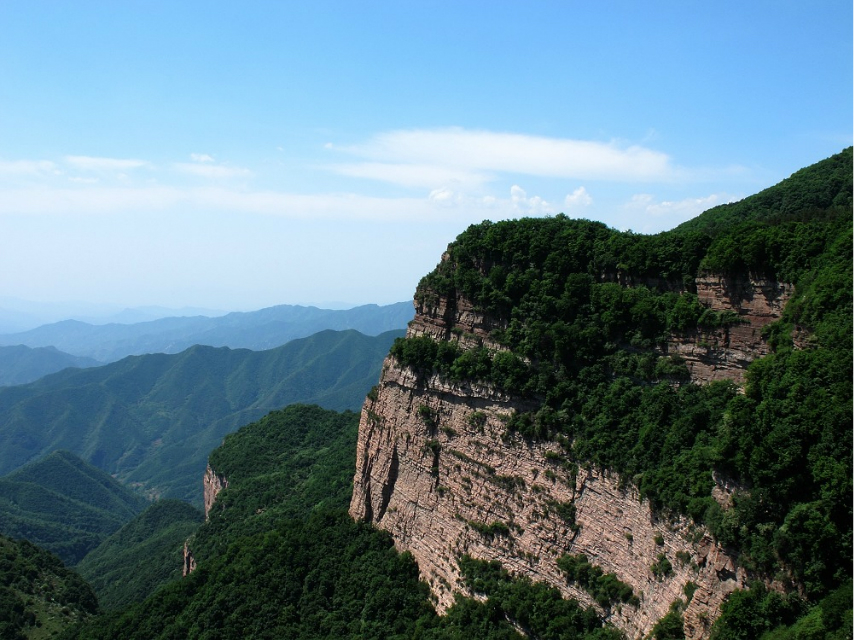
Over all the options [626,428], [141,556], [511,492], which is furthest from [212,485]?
[626,428]

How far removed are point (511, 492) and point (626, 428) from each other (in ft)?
24.2

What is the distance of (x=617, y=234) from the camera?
35750 millimetres

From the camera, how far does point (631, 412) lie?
31.3 metres

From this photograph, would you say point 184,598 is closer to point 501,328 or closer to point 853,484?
point 501,328

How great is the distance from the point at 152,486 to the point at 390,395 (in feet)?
545

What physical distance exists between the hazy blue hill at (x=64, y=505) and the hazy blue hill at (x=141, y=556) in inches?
443

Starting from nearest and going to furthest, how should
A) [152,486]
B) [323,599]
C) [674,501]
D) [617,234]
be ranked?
[674,501], [617,234], [323,599], [152,486]

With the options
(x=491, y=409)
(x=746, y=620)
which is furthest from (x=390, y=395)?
(x=746, y=620)

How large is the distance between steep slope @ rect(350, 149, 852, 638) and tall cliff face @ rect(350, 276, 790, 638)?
98 millimetres

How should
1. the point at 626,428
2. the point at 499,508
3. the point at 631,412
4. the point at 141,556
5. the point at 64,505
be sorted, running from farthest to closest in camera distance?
1. the point at 64,505
2. the point at 141,556
3. the point at 499,508
4. the point at 631,412
5. the point at 626,428

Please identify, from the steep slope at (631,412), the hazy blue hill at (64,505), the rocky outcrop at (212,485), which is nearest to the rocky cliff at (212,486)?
the rocky outcrop at (212,485)

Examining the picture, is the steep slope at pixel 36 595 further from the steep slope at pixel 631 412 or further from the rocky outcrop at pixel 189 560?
the steep slope at pixel 631 412

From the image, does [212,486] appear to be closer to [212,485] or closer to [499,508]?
[212,485]

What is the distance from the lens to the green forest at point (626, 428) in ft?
72.7
